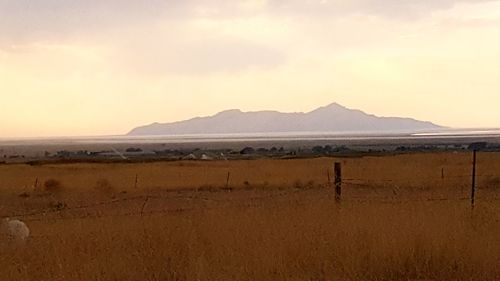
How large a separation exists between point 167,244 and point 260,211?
4122mm

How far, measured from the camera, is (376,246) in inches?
383

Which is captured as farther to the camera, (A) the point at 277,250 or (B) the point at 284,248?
(B) the point at 284,248

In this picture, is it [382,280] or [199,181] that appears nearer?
[382,280]

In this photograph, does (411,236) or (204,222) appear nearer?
(411,236)

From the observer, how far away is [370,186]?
1163 inches

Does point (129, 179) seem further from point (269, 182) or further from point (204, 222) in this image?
point (204, 222)

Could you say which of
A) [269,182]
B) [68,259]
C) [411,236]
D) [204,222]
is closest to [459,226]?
[411,236]

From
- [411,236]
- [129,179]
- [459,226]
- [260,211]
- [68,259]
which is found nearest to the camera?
[68,259]

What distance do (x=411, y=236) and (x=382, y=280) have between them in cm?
152

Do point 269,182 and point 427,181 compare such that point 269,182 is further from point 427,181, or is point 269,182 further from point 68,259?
point 68,259

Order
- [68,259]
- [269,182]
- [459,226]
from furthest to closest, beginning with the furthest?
[269,182], [459,226], [68,259]

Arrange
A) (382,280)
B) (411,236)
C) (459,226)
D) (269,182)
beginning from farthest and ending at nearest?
1. (269,182)
2. (459,226)
3. (411,236)
4. (382,280)

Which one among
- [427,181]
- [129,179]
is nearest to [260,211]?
[427,181]

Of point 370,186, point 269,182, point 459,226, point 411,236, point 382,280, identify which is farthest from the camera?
point 269,182
